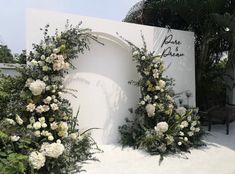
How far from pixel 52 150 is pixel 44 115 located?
2.63 ft

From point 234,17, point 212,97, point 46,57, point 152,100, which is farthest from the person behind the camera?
point 212,97

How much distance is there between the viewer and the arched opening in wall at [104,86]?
6.25 metres

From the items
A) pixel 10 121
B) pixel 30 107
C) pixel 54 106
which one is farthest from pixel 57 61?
pixel 10 121

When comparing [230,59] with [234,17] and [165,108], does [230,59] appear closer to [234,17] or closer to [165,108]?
[234,17]

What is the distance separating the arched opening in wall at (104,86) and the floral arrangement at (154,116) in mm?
217

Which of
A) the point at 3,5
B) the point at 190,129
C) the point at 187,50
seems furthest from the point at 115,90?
the point at 3,5

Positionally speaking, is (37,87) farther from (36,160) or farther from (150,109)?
(150,109)

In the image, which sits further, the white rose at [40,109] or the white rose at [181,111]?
the white rose at [181,111]

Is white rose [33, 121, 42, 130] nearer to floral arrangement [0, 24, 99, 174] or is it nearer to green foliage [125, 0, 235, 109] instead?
floral arrangement [0, 24, 99, 174]

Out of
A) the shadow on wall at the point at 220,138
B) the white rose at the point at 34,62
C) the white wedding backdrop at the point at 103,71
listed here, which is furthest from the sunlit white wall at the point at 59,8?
the shadow on wall at the point at 220,138

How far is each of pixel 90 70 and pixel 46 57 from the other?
1.15 m

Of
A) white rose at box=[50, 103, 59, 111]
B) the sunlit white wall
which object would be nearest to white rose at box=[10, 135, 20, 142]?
white rose at box=[50, 103, 59, 111]

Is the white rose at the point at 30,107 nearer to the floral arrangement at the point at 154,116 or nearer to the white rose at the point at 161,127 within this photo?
the floral arrangement at the point at 154,116

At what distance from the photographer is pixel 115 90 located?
260 inches
